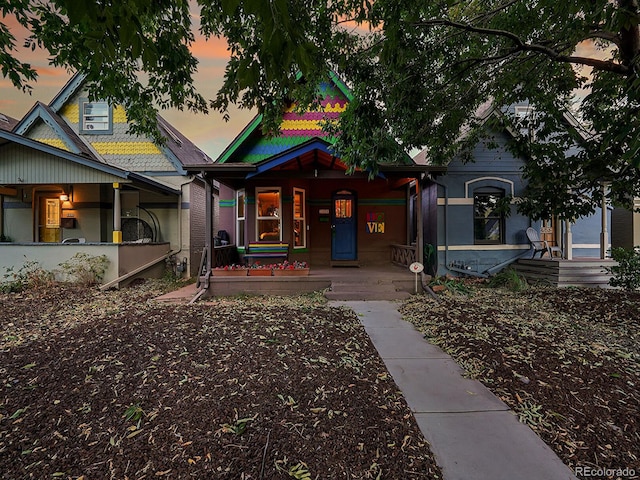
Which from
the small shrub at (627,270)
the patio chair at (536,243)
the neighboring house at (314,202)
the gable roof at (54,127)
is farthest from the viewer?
the gable roof at (54,127)

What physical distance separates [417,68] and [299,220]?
546 cm

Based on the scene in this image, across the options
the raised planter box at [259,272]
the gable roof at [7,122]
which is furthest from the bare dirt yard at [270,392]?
the gable roof at [7,122]

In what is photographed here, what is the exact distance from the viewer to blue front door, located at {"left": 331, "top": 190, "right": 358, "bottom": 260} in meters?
10.4

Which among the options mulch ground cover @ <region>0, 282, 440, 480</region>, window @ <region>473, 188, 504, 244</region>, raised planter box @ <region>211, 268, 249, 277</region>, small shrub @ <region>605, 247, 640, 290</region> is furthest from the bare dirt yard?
window @ <region>473, 188, 504, 244</region>

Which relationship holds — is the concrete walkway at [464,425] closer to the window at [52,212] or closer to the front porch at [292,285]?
the front porch at [292,285]

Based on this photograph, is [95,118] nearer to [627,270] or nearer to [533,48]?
[533,48]

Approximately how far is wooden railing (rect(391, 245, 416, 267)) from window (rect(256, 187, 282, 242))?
3.82 m

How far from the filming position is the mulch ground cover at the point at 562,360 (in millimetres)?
2186

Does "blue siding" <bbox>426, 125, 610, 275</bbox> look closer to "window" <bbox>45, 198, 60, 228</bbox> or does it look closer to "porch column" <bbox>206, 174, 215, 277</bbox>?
"porch column" <bbox>206, 174, 215, 277</bbox>

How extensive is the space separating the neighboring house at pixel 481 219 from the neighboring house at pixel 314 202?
1135 millimetres

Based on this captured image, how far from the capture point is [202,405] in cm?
250

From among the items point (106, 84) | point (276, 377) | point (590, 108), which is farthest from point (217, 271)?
point (590, 108)

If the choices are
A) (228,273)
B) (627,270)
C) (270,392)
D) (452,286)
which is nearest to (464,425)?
(270,392)

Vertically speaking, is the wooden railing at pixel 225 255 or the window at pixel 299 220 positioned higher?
the window at pixel 299 220
